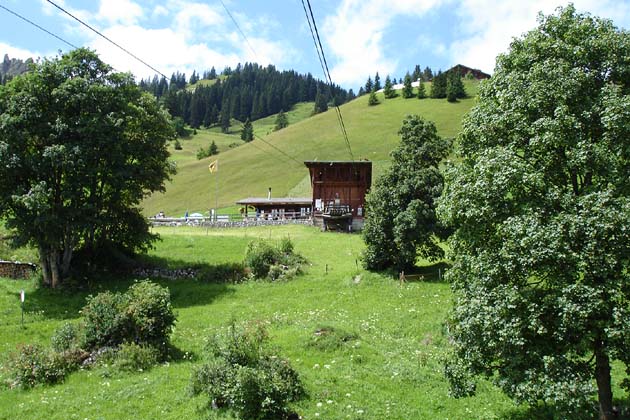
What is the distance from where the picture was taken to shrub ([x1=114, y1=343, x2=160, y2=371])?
18634mm

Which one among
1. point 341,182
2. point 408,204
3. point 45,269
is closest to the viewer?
point 408,204

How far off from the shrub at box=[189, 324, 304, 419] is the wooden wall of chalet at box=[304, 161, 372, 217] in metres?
49.8

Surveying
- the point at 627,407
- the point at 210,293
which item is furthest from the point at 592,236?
the point at 210,293

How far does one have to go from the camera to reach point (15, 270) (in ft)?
116

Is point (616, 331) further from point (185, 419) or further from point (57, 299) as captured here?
point (57, 299)

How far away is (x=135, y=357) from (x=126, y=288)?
16.3m

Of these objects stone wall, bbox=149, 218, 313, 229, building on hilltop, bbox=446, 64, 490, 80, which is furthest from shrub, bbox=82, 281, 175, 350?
building on hilltop, bbox=446, 64, 490, 80

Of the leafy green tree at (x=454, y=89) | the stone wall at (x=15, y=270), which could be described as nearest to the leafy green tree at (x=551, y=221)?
the stone wall at (x=15, y=270)

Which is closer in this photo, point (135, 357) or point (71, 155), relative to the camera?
point (135, 357)

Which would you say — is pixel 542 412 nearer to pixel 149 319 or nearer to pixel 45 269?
pixel 149 319

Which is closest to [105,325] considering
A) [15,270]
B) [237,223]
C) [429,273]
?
[15,270]

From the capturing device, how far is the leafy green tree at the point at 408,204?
102 feet

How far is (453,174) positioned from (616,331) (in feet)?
19.1

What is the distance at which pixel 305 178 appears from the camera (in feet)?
354
